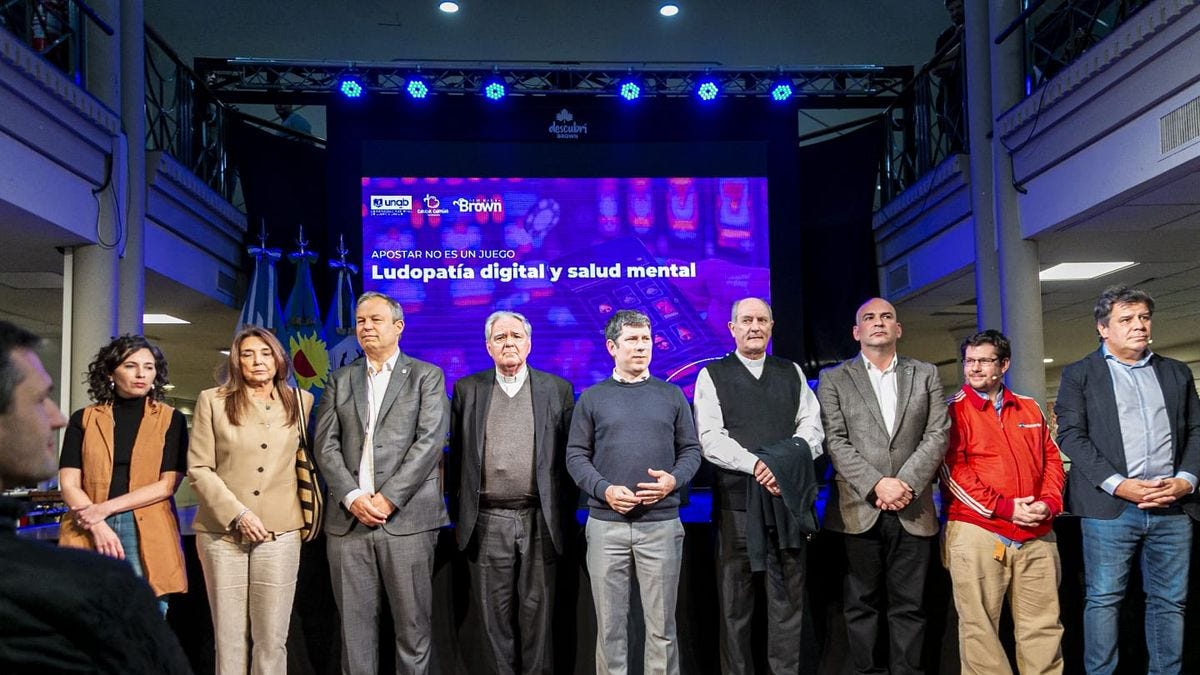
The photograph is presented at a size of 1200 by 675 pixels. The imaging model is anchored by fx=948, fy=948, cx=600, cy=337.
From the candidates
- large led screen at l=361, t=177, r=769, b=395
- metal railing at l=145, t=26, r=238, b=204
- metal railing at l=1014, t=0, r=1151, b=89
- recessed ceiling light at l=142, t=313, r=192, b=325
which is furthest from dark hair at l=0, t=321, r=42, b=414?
recessed ceiling light at l=142, t=313, r=192, b=325

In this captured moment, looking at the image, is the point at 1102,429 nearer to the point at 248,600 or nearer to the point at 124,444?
the point at 248,600

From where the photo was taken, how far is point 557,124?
8.52 metres

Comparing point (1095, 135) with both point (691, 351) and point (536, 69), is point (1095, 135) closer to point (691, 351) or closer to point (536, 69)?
point (691, 351)

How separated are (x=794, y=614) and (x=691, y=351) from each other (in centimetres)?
459

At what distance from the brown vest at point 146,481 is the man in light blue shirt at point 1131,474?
129 inches

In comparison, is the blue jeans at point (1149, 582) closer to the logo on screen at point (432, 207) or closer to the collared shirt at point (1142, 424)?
the collared shirt at point (1142, 424)

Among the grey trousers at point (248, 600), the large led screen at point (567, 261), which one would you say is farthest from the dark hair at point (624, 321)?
the large led screen at point (567, 261)

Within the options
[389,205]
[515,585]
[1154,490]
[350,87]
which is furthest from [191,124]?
[1154,490]

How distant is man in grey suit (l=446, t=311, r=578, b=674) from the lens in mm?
3529

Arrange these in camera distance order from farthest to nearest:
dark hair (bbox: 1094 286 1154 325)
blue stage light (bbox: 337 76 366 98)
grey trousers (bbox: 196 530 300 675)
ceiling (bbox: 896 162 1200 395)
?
blue stage light (bbox: 337 76 366 98), ceiling (bbox: 896 162 1200 395), dark hair (bbox: 1094 286 1154 325), grey trousers (bbox: 196 530 300 675)

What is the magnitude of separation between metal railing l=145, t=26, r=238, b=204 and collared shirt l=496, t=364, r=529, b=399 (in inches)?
193

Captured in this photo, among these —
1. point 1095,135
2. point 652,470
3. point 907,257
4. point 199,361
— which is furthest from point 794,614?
point 199,361

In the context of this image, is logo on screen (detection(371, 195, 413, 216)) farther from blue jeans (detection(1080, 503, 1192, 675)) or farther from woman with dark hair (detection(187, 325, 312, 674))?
blue jeans (detection(1080, 503, 1192, 675))

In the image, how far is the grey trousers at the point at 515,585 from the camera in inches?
138
